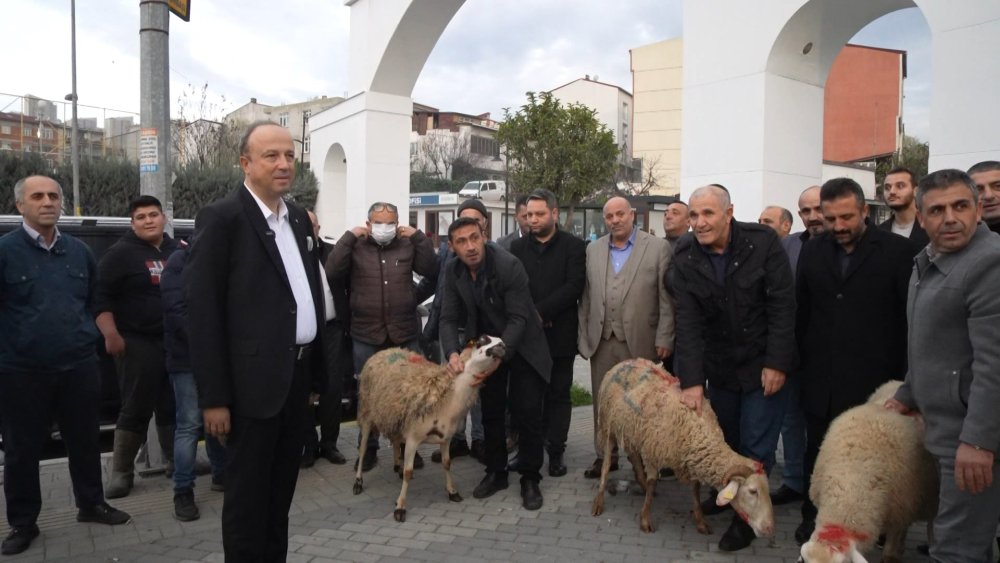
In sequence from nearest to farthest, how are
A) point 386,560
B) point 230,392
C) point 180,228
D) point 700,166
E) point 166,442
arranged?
point 230,392, point 386,560, point 166,442, point 180,228, point 700,166

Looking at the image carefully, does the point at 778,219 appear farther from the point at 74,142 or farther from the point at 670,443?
the point at 74,142

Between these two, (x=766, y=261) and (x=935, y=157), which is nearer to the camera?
(x=766, y=261)

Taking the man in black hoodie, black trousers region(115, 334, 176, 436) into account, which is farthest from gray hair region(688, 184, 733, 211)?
black trousers region(115, 334, 176, 436)

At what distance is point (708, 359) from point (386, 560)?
254cm

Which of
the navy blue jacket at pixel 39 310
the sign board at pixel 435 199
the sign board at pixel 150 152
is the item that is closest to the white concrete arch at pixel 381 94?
the sign board at pixel 150 152

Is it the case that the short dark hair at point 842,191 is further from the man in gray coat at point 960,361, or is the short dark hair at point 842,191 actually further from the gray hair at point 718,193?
the man in gray coat at point 960,361

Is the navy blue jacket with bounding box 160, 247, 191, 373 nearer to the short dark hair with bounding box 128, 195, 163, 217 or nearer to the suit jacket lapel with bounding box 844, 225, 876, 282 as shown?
the short dark hair with bounding box 128, 195, 163, 217

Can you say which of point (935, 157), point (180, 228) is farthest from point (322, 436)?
point (935, 157)

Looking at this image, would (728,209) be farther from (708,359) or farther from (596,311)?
(596,311)

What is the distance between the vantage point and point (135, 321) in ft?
17.4

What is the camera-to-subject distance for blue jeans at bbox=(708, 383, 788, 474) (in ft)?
15.0

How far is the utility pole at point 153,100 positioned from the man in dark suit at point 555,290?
3.37 metres

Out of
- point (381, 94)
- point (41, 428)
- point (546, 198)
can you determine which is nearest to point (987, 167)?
point (546, 198)

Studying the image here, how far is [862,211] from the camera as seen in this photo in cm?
427
